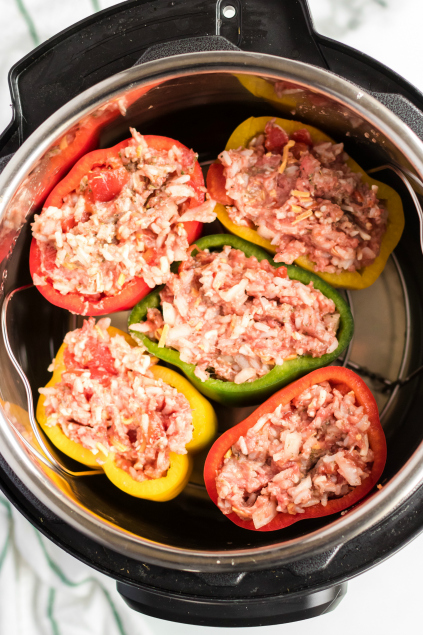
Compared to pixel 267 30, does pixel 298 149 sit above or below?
below

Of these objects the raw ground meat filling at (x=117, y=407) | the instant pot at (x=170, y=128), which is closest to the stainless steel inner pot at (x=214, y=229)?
the instant pot at (x=170, y=128)

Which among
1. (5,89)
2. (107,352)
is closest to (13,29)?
(5,89)

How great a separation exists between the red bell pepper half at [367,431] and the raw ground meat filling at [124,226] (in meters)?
0.47

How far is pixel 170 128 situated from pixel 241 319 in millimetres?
639

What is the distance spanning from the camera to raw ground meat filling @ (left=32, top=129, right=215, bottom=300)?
1.37m

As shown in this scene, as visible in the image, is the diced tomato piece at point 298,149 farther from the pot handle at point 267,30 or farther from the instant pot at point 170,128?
the pot handle at point 267,30

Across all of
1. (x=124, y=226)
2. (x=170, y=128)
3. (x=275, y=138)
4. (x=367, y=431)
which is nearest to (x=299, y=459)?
(x=367, y=431)

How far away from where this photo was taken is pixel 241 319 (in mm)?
1378

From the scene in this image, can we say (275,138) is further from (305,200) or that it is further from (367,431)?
(367,431)

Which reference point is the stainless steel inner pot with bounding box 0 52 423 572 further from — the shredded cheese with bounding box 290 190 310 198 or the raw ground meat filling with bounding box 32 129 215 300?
the shredded cheese with bounding box 290 190 310 198

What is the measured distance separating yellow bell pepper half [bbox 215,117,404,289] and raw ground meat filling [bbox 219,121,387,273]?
0.06 feet

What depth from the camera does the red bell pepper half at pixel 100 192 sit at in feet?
4.60

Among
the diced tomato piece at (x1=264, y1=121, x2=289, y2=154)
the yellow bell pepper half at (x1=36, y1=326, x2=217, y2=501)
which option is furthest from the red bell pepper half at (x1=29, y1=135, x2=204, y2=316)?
the diced tomato piece at (x1=264, y1=121, x2=289, y2=154)

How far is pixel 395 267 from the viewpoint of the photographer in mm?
1663
